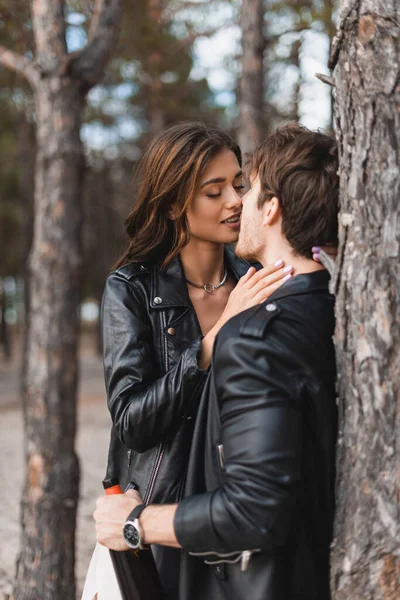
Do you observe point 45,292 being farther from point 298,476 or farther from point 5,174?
point 5,174

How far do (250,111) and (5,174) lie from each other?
14200 mm

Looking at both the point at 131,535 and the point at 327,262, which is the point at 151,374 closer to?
the point at 131,535

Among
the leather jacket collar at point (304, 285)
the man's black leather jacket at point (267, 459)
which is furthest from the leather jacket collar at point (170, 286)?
the leather jacket collar at point (304, 285)

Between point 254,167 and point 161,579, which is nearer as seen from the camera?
point 254,167

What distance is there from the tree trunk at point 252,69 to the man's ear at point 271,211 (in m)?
6.24

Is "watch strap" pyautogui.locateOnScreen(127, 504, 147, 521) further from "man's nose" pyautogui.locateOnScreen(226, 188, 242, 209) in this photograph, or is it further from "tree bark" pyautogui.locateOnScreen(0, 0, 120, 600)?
"tree bark" pyautogui.locateOnScreen(0, 0, 120, 600)

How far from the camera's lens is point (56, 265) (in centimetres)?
474

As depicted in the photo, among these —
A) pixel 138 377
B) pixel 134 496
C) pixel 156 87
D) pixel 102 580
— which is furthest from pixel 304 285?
pixel 156 87

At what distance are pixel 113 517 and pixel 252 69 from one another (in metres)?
7.16

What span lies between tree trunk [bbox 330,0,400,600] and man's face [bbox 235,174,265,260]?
252 mm

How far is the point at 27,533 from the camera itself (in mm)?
4547

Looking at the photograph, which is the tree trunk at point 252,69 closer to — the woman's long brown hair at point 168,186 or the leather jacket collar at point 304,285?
the woman's long brown hair at point 168,186

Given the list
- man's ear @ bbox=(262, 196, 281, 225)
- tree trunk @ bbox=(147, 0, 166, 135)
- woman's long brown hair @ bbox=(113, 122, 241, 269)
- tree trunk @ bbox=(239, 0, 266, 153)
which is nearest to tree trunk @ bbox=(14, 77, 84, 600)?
woman's long brown hair @ bbox=(113, 122, 241, 269)

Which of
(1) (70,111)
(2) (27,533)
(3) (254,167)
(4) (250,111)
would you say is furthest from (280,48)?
(3) (254,167)
